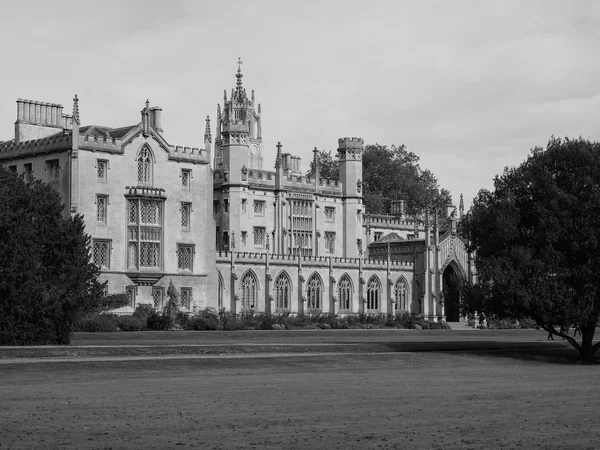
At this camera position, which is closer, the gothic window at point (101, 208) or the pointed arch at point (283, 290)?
the gothic window at point (101, 208)

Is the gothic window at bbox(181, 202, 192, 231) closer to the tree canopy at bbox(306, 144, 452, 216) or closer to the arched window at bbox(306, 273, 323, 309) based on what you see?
the arched window at bbox(306, 273, 323, 309)

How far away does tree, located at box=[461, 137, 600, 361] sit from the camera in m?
42.2

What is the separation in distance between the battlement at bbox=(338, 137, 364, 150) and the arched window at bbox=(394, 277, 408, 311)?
1159cm

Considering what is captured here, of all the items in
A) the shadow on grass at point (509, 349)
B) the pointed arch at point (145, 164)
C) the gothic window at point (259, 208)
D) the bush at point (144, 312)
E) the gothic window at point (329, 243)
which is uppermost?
the pointed arch at point (145, 164)

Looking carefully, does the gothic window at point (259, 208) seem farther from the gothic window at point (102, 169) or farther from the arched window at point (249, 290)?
the gothic window at point (102, 169)

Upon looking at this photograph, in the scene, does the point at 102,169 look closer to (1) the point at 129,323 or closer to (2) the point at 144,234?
(2) the point at 144,234

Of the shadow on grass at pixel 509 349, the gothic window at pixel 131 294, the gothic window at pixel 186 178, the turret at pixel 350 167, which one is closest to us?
the shadow on grass at pixel 509 349

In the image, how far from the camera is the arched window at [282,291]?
246 ft

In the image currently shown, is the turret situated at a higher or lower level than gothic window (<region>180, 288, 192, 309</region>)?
higher

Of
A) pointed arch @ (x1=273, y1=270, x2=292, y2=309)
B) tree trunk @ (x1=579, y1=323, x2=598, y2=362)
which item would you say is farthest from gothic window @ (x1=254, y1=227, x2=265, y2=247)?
tree trunk @ (x1=579, y1=323, x2=598, y2=362)

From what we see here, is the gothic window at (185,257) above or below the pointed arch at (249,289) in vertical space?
above

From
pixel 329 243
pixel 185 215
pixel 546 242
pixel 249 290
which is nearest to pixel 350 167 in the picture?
pixel 329 243

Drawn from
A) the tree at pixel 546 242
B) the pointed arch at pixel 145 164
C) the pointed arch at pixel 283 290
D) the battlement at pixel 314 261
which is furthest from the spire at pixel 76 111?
the tree at pixel 546 242

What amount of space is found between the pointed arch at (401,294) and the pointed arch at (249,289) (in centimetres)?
1363
